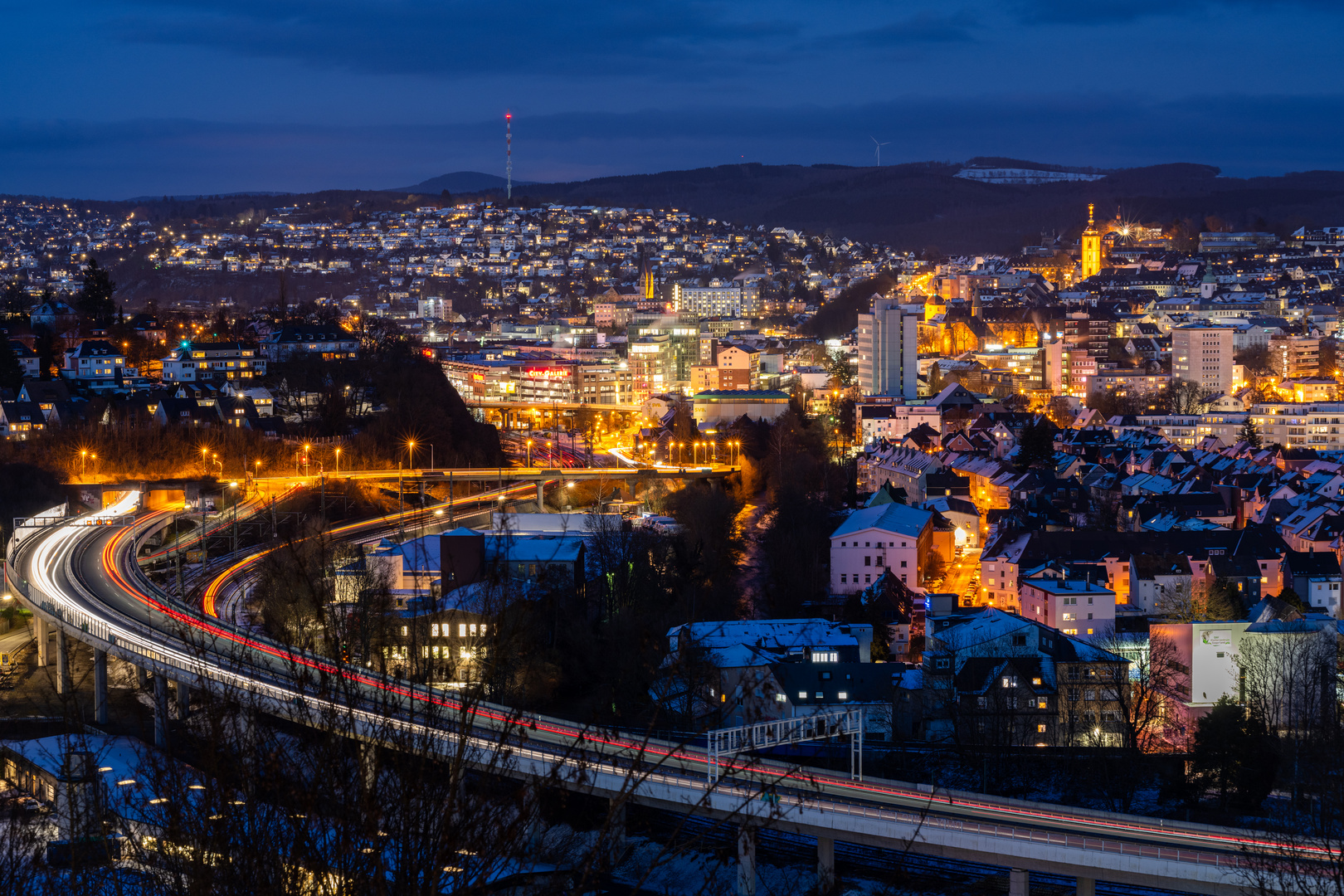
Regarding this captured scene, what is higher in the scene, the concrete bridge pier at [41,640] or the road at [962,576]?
the concrete bridge pier at [41,640]

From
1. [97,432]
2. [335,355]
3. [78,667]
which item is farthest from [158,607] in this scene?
[335,355]

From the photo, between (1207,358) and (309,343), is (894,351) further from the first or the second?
(309,343)

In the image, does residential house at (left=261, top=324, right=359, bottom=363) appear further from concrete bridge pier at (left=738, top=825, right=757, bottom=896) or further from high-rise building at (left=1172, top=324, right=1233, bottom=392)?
high-rise building at (left=1172, top=324, right=1233, bottom=392)

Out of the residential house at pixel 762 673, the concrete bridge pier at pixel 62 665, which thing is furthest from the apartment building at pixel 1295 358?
the concrete bridge pier at pixel 62 665

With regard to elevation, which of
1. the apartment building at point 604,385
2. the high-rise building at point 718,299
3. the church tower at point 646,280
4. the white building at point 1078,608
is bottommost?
the white building at point 1078,608

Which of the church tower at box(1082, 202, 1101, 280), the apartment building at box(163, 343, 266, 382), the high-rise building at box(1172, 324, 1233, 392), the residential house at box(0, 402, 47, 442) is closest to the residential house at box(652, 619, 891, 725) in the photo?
the residential house at box(0, 402, 47, 442)

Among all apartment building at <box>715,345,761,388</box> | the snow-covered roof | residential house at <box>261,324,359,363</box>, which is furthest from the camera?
apartment building at <box>715,345,761,388</box>

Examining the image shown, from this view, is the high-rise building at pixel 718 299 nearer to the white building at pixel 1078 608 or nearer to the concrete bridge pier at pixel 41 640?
the white building at pixel 1078 608

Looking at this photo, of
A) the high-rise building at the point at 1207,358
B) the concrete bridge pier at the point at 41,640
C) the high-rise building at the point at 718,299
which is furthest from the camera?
the high-rise building at the point at 718,299
